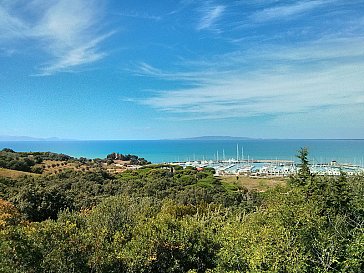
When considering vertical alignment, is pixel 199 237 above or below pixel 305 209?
below

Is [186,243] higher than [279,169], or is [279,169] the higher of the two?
[279,169]

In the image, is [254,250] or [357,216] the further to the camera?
[357,216]

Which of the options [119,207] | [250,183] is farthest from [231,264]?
[250,183]

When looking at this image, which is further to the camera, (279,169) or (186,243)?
(279,169)

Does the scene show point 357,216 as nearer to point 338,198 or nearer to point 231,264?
point 338,198

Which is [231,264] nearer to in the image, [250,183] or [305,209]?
[305,209]

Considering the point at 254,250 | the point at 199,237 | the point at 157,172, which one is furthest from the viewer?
the point at 157,172

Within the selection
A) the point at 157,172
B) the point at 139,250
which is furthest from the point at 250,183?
the point at 139,250

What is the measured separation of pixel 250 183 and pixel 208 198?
102 ft

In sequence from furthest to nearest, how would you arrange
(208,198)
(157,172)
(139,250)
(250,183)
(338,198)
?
(250,183), (157,172), (208,198), (338,198), (139,250)

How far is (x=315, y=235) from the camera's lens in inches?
554

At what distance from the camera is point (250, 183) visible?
7156 cm

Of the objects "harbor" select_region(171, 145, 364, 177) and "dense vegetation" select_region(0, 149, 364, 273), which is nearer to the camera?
"dense vegetation" select_region(0, 149, 364, 273)

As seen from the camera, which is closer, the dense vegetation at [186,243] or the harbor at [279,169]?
the dense vegetation at [186,243]
